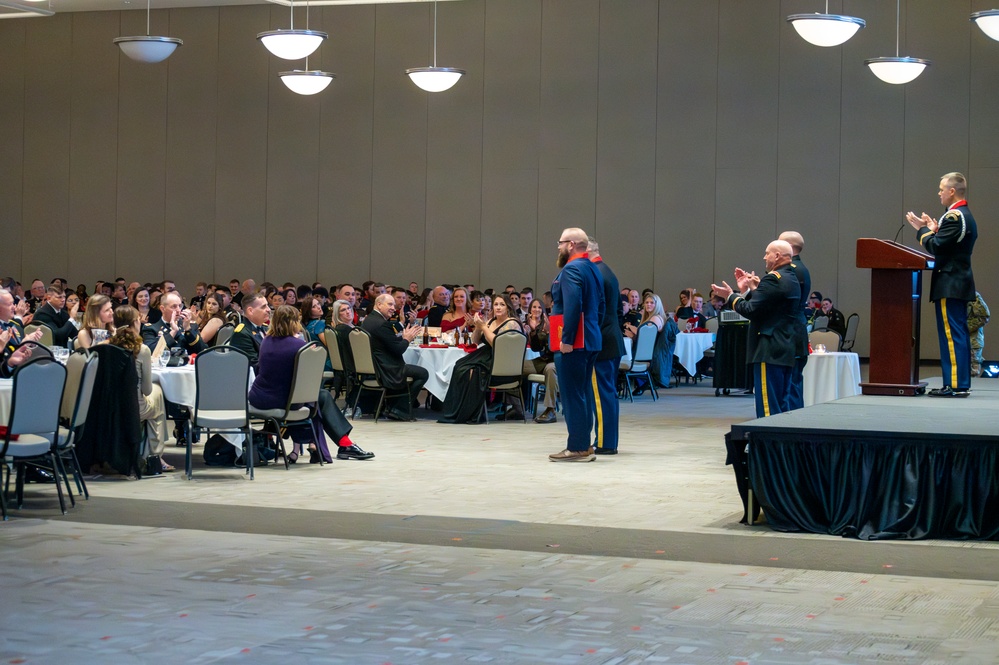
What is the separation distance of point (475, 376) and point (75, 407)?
4989 millimetres

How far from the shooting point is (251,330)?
367 inches

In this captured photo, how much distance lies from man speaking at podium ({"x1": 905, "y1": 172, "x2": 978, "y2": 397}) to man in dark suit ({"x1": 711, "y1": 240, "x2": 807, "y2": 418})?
0.83m

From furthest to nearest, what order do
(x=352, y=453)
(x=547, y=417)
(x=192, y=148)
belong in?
(x=192, y=148)
(x=547, y=417)
(x=352, y=453)

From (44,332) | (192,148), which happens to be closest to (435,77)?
(44,332)

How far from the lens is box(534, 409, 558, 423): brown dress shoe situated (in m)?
11.7

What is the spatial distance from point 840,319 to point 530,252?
207 inches

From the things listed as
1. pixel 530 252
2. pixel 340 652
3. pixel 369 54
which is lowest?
pixel 340 652

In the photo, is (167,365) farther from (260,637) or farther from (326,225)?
(326,225)

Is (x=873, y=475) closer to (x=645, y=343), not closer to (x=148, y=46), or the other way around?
(x=645, y=343)

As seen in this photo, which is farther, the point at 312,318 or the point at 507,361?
the point at 312,318

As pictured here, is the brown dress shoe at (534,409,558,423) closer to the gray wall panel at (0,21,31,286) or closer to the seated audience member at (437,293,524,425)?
the seated audience member at (437,293,524,425)

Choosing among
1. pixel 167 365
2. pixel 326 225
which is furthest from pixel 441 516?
pixel 326 225

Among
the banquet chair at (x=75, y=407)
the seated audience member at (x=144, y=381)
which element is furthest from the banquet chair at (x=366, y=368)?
the banquet chair at (x=75, y=407)

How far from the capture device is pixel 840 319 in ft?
59.9
